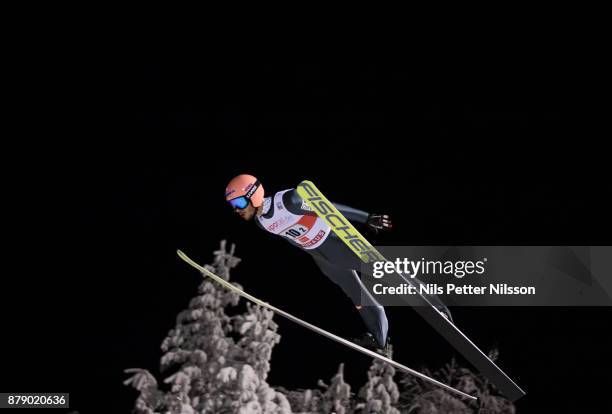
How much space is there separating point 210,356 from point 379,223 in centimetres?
603

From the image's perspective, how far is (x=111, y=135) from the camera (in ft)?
39.4

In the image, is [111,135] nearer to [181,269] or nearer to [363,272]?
[181,269]

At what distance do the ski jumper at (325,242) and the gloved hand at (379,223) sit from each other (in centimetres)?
8

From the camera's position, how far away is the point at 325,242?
6410mm

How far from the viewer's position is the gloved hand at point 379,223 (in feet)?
19.5

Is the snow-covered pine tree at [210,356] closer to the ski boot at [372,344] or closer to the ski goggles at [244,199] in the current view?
the ski boot at [372,344]

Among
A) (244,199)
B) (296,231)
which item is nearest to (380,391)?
(296,231)

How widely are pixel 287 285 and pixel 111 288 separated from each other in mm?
2787

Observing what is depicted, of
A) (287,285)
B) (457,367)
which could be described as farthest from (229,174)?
(457,367)

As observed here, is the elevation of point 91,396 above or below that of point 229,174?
below

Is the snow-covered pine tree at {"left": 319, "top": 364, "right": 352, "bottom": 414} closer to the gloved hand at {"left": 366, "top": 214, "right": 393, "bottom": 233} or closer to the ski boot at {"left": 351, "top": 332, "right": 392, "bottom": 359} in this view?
the ski boot at {"left": 351, "top": 332, "right": 392, "bottom": 359}

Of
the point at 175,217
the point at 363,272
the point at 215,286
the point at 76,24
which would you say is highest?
the point at 76,24

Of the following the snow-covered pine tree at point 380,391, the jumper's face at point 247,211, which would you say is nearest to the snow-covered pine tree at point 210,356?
the snow-covered pine tree at point 380,391

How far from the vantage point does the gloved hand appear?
5930 mm
